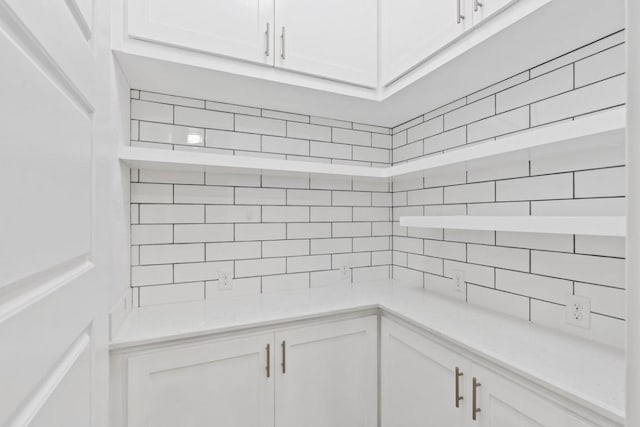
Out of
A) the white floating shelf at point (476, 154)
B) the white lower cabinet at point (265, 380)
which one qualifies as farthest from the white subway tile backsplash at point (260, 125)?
the white lower cabinet at point (265, 380)

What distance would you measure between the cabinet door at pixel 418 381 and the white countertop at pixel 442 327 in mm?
89

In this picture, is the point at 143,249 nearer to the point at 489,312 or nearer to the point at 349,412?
the point at 349,412

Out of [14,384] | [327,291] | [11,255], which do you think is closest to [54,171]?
[11,255]

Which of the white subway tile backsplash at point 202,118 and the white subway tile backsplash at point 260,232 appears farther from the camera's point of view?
the white subway tile backsplash at point 260,232

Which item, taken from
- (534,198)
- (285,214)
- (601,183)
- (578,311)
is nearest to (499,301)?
(578,311)

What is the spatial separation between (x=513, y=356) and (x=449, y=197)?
36.6 inches

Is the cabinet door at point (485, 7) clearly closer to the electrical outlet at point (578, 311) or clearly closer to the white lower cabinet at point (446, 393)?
the electrical outlet at point (578, 311)

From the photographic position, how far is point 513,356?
1055mm

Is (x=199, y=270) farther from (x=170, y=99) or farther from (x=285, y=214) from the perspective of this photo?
(x=170, y=99)

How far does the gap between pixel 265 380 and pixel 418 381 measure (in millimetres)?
658

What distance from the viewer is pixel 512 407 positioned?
102 centimetres

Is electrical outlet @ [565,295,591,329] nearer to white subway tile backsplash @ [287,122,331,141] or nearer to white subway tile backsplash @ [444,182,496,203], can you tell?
white subway tile backsplash @ [444,182,496,203]

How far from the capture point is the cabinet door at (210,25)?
1.29 meters

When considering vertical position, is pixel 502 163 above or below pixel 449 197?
above
